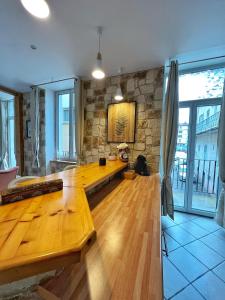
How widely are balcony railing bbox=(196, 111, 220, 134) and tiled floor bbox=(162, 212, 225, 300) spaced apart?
65.2 inches

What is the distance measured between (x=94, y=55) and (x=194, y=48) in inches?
54.7

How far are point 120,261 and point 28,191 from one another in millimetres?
639

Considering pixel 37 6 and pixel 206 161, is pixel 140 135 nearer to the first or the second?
pixel 206 161

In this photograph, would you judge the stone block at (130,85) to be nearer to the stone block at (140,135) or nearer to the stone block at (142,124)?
the stone block at (142,124)

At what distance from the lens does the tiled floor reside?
5.04 feet

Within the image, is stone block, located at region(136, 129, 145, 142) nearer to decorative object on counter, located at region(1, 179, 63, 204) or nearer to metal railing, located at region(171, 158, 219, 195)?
metal railing, located at region(171, 158, 219, 195)

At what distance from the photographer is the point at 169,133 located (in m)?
2.47

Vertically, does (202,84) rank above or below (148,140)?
above

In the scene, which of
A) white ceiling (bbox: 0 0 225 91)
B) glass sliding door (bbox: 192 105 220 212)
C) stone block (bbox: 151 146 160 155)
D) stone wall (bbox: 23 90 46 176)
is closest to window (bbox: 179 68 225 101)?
glass sliding door (bbox: 192 105 220 212)

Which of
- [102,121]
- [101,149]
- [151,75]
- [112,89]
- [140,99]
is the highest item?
[151,75]

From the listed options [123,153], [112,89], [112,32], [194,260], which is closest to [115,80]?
[112,89]

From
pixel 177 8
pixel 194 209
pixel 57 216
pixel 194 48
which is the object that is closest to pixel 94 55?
pixel 177 8

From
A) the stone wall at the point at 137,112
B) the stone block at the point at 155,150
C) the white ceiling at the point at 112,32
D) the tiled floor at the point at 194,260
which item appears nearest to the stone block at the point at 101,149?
the stone wall at the point at 137,112

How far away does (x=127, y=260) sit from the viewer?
793 mm
